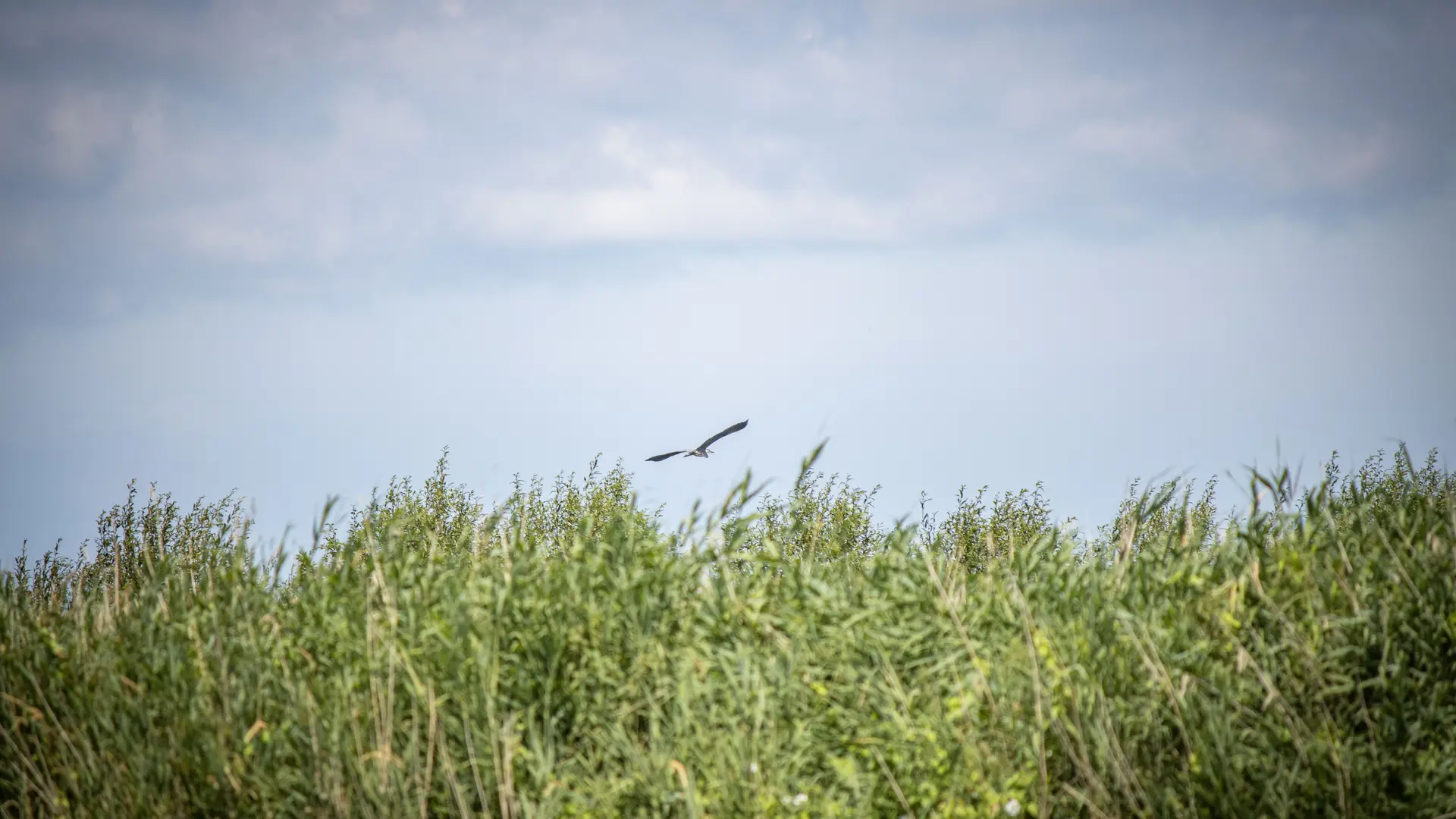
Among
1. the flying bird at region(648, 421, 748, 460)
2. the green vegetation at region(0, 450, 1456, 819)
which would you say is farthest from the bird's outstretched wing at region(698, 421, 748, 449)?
the green vegetation at region(0, 450, 1456, 819)

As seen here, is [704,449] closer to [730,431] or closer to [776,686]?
[730,431]

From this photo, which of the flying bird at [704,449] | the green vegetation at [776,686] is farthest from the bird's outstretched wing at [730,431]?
the green vegetation at [776,686]

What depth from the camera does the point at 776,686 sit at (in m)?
5.63

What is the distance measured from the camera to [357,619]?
607 cm

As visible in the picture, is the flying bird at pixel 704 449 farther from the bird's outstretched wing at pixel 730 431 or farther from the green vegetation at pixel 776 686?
the green vegetation at pixel 776 686

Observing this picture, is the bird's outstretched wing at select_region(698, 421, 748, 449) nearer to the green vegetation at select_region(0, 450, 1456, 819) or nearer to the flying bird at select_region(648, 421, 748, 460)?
the flying bird at select_region(648, 421, 748, 460)

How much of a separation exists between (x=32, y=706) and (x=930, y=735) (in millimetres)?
5208

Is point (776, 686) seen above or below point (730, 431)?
below

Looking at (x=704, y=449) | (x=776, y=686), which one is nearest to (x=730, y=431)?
(x=704, y=449)

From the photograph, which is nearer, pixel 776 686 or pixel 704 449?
pixel 776 686

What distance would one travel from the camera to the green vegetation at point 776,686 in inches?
209

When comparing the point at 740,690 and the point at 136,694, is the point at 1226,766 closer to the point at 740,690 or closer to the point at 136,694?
the point at 740,690

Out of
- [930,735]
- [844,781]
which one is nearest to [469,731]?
[844,781]

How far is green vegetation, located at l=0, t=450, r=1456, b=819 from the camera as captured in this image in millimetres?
5297
